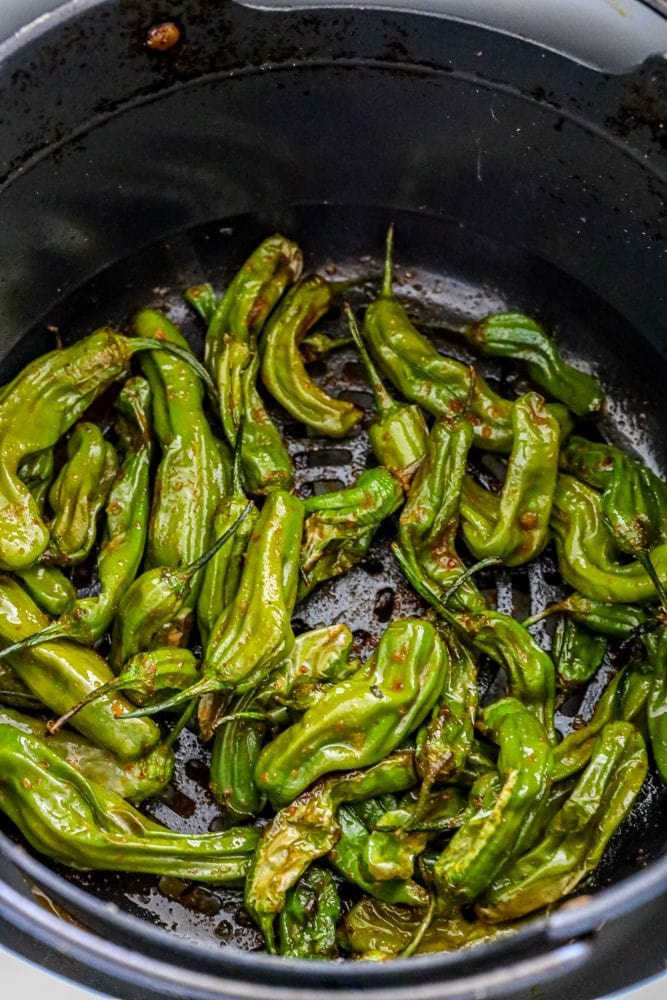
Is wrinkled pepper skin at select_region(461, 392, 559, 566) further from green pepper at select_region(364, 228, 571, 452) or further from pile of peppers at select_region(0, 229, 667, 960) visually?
green pepper at select_region(364, 228, 571, 452)

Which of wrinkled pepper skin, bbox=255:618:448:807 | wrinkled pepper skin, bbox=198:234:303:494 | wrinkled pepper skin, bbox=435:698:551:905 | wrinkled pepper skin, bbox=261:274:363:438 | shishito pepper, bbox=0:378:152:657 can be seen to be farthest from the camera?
wrinkled pepper skin, bbox=261:274:363:438

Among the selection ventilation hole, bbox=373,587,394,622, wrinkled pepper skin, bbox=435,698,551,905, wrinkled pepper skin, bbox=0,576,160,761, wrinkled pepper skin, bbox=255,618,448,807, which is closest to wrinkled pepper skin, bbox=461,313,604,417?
ventilation hole, bbox=373,587,394,622

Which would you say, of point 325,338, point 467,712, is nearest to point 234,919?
point 467,712

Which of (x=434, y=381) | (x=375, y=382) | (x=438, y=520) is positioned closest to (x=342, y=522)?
(x=438, y=520)

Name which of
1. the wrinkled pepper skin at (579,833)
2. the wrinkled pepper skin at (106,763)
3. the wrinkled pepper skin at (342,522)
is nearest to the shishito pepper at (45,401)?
the wrinkled pepper skin at (106,763)

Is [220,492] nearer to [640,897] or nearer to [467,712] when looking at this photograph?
[467,712]
